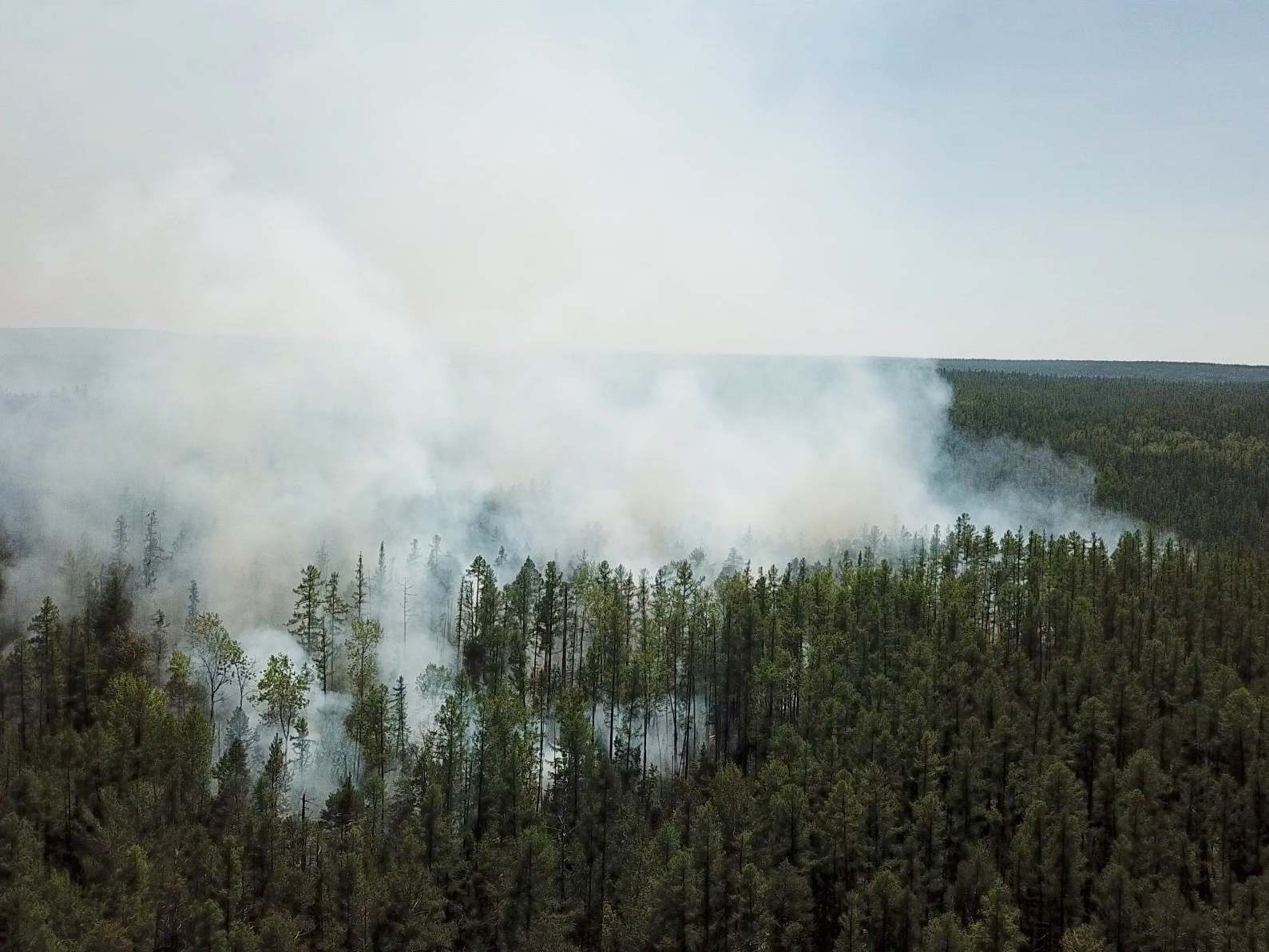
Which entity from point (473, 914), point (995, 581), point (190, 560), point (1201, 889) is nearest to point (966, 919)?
point (1201, 889)

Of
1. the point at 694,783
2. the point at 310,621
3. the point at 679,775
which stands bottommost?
the point at 679,775

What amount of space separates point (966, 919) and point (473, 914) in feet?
137

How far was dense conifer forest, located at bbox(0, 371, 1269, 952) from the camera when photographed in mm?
71750

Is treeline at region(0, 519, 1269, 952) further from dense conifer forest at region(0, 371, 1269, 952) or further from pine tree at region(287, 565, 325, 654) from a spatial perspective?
pine tree at region(287, 565, 325, 654)

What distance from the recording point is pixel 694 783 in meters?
112

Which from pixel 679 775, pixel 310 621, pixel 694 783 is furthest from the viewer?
pixel 310 621

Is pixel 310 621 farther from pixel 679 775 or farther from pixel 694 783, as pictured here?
pixel 694 783

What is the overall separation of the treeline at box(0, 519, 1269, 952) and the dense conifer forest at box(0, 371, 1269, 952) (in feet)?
1.32

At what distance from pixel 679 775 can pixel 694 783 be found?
5527 millimetres

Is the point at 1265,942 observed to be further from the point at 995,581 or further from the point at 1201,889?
the point at 995,581

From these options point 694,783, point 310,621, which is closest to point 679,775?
point 694,783

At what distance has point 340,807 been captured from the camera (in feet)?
301

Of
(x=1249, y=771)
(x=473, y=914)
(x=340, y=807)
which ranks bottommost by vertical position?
(x=473, y=914)

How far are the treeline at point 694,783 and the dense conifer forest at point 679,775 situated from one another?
40 centimetres
